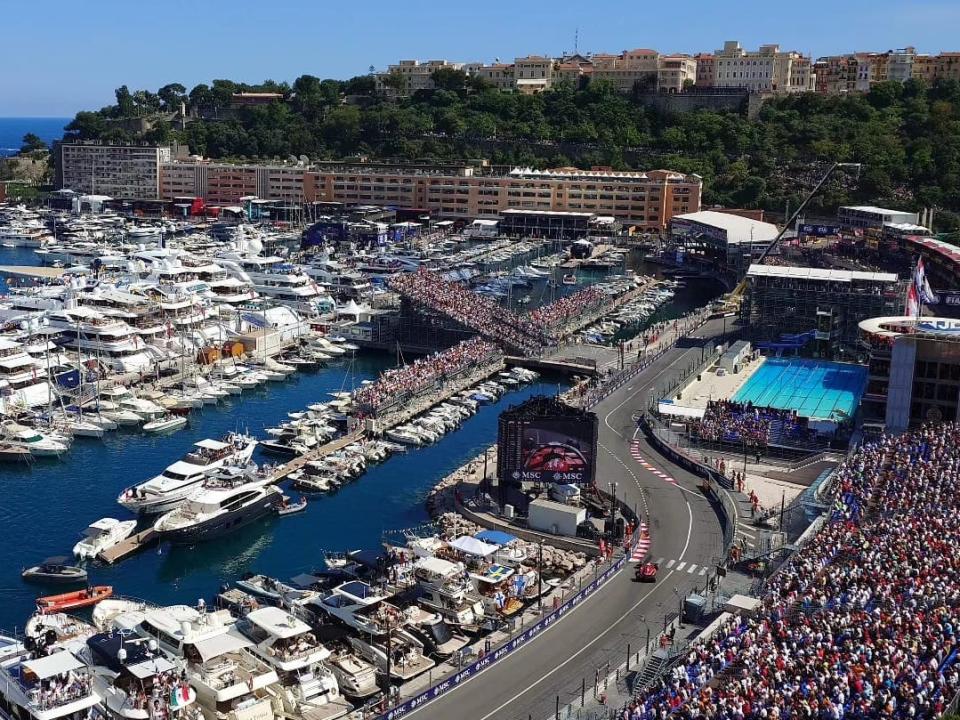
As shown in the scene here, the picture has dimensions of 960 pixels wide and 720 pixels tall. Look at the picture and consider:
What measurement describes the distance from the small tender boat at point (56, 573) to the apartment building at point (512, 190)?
68609 mm

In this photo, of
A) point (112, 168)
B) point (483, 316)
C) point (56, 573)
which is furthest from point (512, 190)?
point (56, 573)

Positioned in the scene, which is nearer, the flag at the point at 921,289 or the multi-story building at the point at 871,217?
the flag at the point at 921,289

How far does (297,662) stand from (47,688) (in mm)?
4214

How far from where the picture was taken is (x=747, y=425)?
1339 inches

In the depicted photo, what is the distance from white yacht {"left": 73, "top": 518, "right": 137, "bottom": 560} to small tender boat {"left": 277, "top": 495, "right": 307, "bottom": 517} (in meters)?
4.07

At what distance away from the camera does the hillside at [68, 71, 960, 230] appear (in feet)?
276

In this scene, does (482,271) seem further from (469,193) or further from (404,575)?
(404,575)

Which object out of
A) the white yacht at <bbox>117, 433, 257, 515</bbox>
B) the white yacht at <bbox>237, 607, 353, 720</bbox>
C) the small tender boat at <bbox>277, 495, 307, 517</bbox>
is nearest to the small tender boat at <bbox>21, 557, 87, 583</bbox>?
the white yacht at <bbox>117, 433, 257, 515</bbox>

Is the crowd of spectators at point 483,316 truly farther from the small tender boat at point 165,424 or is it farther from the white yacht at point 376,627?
the white yacht at point 376,627

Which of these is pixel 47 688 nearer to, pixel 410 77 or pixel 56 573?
pixel 56 573

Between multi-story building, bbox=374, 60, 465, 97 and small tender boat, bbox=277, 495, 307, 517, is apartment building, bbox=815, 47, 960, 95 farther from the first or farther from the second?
small tender boat, bbox=277, 495, 307, 517

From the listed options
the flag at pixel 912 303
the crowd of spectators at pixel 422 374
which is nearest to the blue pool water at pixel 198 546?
the crowd of spectators at pixel 422 374

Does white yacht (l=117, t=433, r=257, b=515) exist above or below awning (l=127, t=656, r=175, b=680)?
below

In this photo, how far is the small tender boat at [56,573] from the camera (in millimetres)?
25062
